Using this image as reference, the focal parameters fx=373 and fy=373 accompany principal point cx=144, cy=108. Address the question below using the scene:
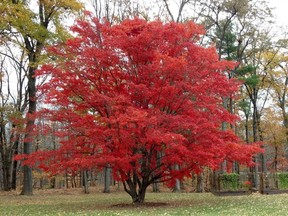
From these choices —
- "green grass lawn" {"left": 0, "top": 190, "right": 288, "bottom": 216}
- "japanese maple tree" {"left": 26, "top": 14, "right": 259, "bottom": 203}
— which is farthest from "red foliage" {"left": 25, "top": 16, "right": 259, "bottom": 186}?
"green grass lawn" {"left": 0, "top": 190, "right": 288, "bottom": 216}

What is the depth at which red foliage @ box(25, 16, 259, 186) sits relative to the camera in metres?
15.1

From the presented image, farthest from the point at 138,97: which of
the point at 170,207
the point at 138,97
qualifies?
the point at 170,207

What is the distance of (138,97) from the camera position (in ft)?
53.6

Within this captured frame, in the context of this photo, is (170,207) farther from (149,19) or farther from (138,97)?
(149,19)

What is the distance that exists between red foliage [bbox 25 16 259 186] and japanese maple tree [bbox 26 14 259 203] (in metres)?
0.04

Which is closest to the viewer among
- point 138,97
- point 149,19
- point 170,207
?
point 170,207

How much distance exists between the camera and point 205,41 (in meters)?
35.3

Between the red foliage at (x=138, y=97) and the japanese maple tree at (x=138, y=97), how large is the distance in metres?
0.04

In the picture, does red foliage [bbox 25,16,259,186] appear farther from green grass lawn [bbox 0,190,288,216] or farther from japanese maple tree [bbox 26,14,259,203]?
green grass lawn [bbox 0,190,288,216]

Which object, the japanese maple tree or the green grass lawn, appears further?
the japanese maple tree

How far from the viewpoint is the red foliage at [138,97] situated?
15117mm

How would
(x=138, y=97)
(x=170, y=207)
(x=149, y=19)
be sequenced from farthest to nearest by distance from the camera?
1. (x=149, y=19)
2. (x=138, y=97)
3. (x=170, y=207)

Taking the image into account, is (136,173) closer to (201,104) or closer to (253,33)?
(201,104)

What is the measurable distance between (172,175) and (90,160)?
14.5 feet
